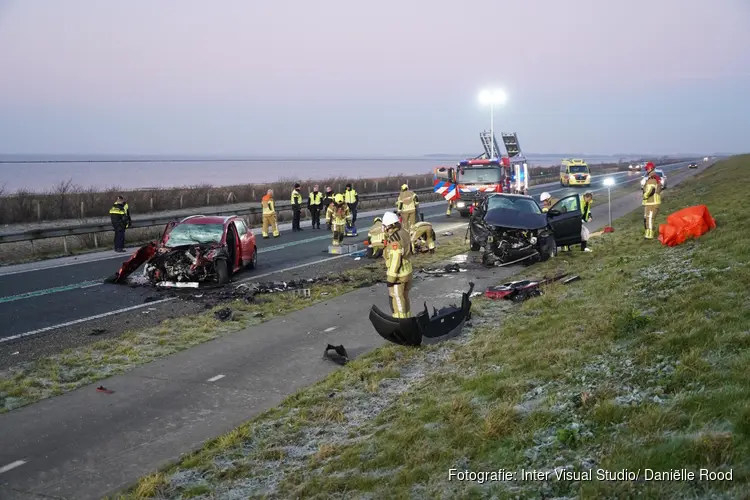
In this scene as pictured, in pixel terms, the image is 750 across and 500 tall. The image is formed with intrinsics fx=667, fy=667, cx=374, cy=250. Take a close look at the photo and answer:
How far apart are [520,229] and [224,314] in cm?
813

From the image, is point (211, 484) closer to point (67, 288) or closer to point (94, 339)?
point (94, 339)

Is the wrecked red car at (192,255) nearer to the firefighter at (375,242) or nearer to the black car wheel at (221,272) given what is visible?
the black car wheel at (221,272)

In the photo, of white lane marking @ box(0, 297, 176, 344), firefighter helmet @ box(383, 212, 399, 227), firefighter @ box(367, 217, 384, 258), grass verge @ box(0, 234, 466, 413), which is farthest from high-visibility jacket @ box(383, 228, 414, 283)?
firefighter @ box(367, 217, 384, 258)

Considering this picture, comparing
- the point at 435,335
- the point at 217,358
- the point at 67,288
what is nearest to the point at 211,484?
Result: the point at 217,358

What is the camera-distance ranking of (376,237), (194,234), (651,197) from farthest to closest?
(376,237) < (651,197) < (194,234)

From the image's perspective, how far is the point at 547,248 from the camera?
1709cm

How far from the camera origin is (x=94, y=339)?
10.6 metres

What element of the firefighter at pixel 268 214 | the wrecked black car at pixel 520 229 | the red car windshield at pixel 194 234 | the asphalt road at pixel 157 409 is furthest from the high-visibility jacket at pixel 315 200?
the asphalt road at pixel 157 409

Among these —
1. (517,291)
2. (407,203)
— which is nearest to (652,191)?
(517,291)

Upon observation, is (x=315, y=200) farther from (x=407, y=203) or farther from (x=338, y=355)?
(x=338, y=355)

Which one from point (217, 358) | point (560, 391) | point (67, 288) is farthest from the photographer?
point (67, 288)

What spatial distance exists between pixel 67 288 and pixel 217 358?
7.27m

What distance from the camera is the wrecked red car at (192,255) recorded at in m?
14.7

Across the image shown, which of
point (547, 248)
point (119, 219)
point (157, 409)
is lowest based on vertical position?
point (157, 409)
